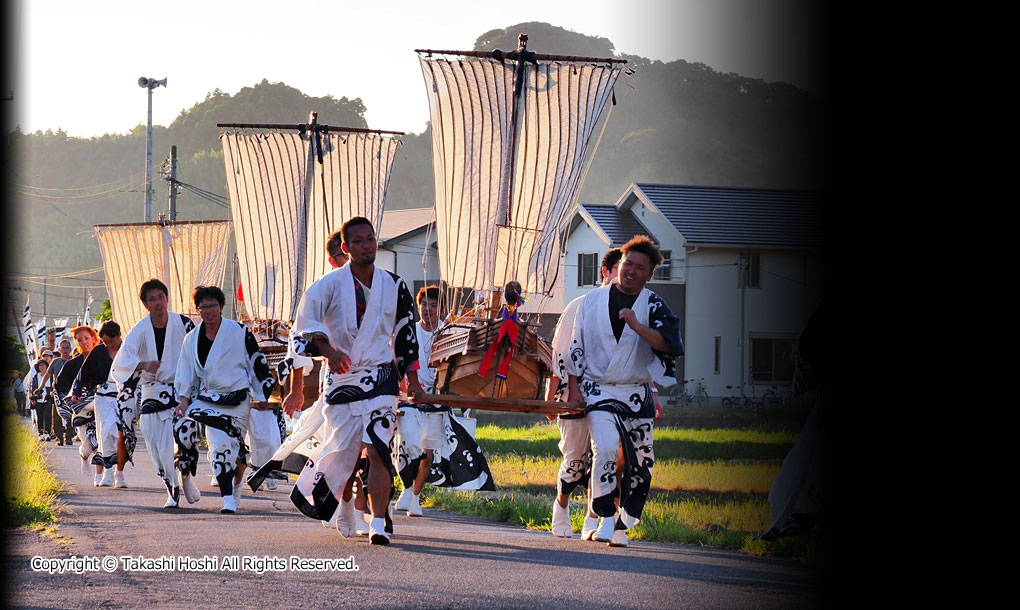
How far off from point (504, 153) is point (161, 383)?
31.4 feet

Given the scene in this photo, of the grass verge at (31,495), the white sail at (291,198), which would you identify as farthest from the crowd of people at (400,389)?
the white sail at (291,198)

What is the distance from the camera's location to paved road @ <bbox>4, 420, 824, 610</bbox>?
5.45 meters

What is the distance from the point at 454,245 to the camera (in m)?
20.0

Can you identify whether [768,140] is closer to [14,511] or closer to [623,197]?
[14,511]

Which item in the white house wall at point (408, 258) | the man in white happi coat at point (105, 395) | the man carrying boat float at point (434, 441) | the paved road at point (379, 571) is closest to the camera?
the paved road at point (379, 571)

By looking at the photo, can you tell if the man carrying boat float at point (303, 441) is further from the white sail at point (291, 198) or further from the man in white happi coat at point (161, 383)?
the white sail at point (291, 198)

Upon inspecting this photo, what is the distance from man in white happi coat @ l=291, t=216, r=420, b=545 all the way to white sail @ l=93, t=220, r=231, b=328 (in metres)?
28.3

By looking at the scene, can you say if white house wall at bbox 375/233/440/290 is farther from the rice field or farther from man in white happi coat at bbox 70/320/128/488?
man in white happi coat at bbox 70/320/128/488

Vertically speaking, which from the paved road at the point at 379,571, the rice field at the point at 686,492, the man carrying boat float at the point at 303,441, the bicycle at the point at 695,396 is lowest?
the bicycle at the point at 695,396

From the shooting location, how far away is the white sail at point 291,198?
2803cm

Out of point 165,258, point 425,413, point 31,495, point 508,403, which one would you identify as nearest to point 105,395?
point 31,495

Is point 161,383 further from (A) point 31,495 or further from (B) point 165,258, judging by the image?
(B) point 165,258

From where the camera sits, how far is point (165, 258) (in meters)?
36.8

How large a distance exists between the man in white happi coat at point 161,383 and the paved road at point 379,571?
113 centimetres
